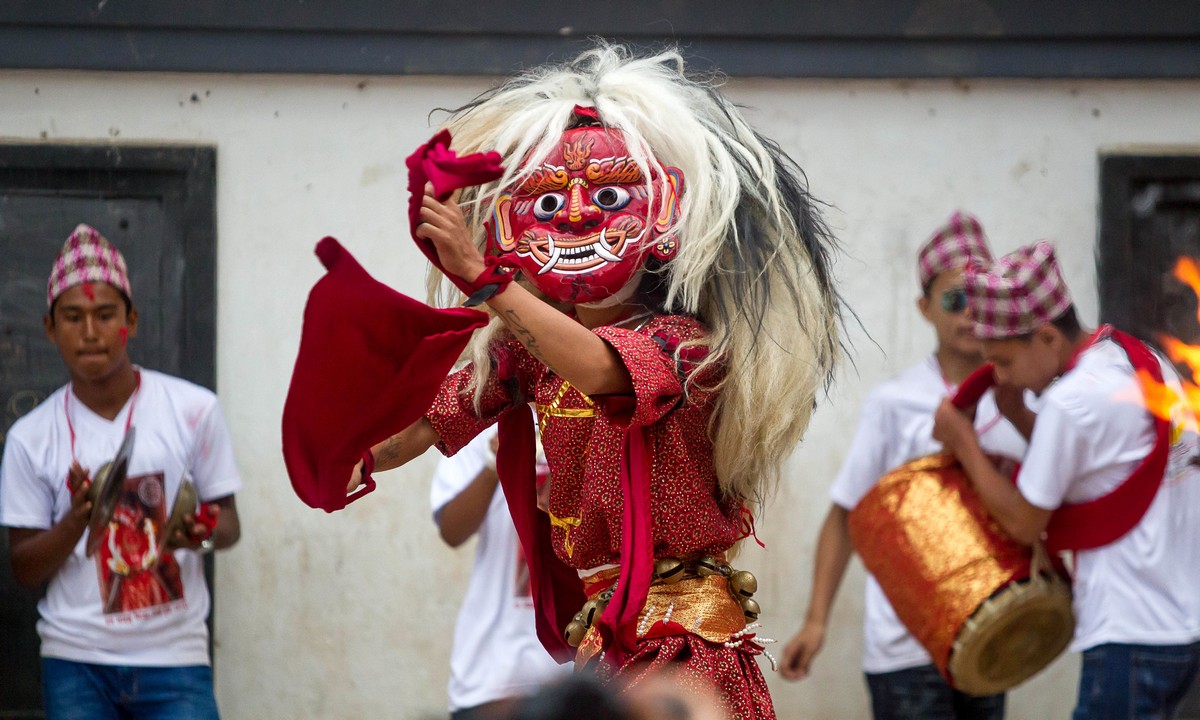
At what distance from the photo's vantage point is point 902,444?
4707 millimetres

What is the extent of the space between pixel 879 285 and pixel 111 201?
2713 mm

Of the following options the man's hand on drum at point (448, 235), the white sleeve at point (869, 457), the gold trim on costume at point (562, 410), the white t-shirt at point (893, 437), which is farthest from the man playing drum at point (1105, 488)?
the man's hand on drum at point (448, 235)

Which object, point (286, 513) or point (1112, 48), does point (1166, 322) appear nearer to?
point (1112, 48)

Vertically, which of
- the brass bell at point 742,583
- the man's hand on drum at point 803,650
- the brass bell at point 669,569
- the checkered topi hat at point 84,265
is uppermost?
the checkered topi hat at point 84,265

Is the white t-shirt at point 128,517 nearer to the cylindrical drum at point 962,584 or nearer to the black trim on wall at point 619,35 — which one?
the black trim on wall at point 619,35

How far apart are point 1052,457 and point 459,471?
162 centimetres

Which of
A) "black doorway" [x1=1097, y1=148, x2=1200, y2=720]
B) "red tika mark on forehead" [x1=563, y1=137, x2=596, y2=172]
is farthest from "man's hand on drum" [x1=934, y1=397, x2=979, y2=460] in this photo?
"red tika mark on forehead" [x1=563, y1=137, x2=596, y2=172]

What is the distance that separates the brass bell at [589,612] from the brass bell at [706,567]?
197mm

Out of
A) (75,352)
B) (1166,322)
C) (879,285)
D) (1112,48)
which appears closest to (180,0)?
(75,352)

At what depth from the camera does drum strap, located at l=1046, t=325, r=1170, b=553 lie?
12.7ft

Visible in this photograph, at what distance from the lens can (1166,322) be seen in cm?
546

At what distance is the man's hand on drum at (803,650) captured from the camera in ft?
15.4

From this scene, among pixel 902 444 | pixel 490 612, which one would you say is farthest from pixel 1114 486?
pixel 490 612

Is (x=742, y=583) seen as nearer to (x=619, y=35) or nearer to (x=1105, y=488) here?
(x=1105, y=488)
